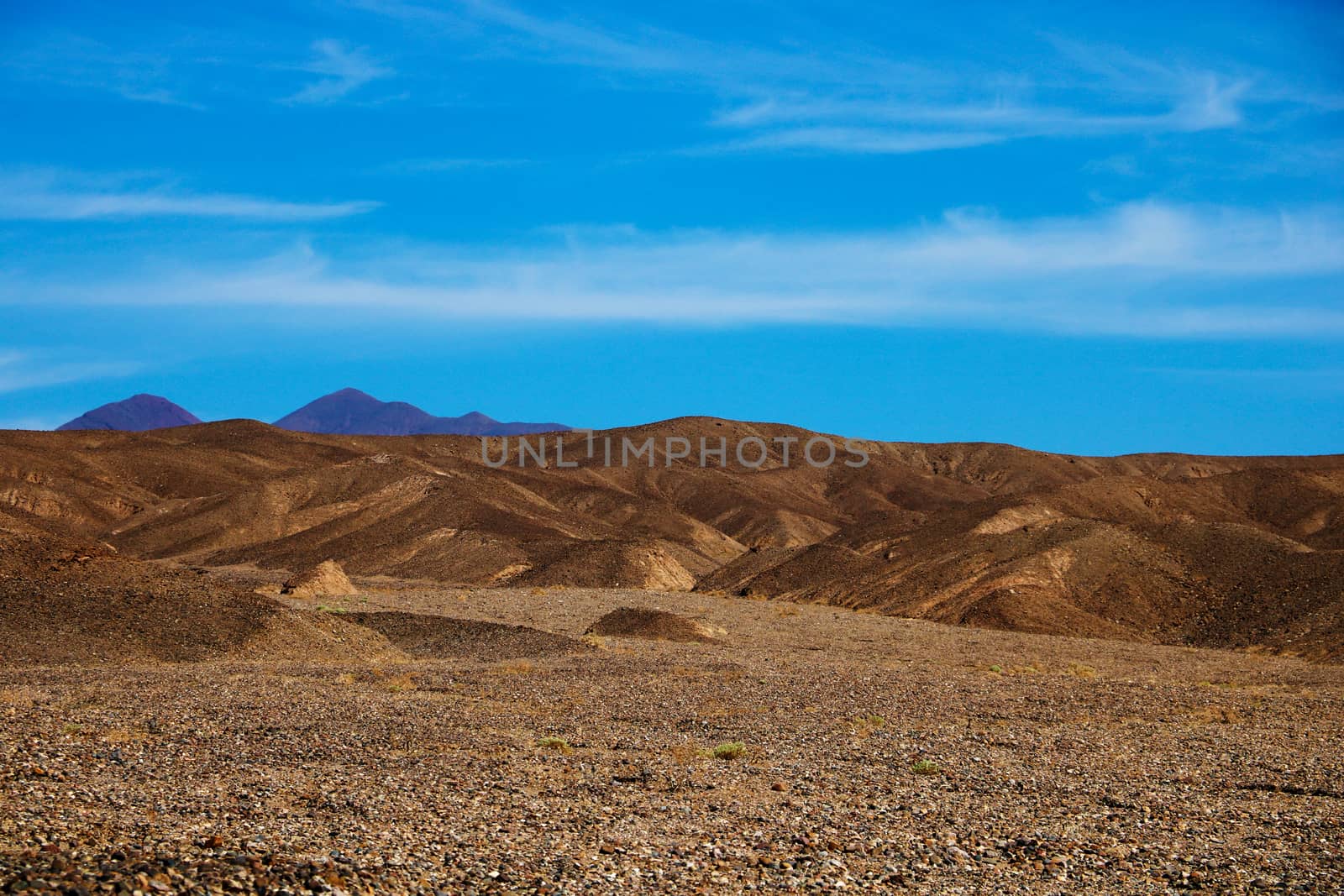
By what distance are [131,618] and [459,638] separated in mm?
9229

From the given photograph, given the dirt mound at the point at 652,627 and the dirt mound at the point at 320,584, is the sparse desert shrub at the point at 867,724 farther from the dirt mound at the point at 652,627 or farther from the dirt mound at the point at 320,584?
the dirt mound at the point at 320,584

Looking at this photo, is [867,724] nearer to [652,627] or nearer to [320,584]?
[652,627]

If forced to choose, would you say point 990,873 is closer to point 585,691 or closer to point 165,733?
point 165,733

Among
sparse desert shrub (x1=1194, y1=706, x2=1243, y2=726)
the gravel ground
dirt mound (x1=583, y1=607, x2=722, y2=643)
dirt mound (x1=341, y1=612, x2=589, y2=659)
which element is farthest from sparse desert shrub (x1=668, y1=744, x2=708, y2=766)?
dirt mound (x1=583, y1=607, x2=722, y2=643)

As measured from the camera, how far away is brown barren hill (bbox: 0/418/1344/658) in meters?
50.8

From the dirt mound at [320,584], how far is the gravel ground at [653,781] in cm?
2413

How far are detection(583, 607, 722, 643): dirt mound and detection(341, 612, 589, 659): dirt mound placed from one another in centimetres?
466

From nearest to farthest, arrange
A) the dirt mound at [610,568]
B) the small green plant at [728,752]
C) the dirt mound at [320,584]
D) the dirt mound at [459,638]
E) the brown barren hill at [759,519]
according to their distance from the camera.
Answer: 1. the small green plant at [728,752]
2. the dirt mound at [459,638]
3. the brown barren hill at [759,519]
4. the dirt mound at [320,584]
5. the dirt mound at [610,568]

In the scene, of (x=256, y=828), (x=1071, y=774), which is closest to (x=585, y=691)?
(x=1071, y=774)

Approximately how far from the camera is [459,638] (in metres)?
37.1

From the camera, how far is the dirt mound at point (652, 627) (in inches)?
1673

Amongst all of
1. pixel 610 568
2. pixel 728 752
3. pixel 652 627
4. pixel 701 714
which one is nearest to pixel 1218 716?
pixel 701 714

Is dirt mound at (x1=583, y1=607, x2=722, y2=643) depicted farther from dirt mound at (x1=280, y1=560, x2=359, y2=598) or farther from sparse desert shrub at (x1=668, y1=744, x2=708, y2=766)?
sparse desert shrub at (x1=668, y1=744, x2=708, y2=766)

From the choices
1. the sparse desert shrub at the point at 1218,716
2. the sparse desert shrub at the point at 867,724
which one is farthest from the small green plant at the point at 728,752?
the sparse desert shrub at the point at 1218,716
